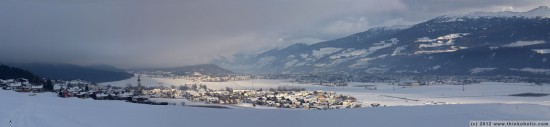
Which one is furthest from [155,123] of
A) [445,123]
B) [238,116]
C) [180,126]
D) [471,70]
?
[471,70]

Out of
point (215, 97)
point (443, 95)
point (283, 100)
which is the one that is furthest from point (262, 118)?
point (443, 95)

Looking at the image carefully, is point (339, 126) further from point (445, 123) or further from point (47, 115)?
point (47, 115)

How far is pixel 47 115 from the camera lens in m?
29.0

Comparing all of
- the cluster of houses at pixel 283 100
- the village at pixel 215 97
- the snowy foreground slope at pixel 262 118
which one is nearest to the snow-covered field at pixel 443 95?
the cluster of houses at pixel 283 100

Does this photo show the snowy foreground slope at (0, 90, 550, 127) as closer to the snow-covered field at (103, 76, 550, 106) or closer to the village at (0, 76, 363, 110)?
the village at (0, 76, 363, 110)

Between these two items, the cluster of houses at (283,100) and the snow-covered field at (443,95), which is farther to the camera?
the snow-covered field at (443,95)

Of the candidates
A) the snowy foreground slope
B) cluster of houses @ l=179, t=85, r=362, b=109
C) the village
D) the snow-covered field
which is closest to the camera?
the snowy foreground slope

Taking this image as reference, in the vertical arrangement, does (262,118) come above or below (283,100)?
below

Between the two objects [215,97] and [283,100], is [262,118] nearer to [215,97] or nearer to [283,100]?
[283,100]

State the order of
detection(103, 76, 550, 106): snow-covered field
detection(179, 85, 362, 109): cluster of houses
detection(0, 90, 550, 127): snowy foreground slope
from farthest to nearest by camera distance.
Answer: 1. detection(103, 76, 550, 106): snow-covered field
2. detection(179, 85, 362, 109): cluster of houses
3. detection(0, 90, 550, 127): snowy foreground slope

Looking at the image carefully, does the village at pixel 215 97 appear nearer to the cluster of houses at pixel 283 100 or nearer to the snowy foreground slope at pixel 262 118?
the cluster of houses at pixel 283 100

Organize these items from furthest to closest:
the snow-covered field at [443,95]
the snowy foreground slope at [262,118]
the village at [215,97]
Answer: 1. the snow-covered field at [443,95]
2. the village at [215,97]
3. the snowy foreground slope at [262,118]

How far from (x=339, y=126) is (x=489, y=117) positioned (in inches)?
272

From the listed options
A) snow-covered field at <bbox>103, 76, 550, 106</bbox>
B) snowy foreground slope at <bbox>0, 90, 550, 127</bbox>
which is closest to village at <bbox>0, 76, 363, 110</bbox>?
snow-covered field at <bbox>103, 76, 550, 106</bbox>
